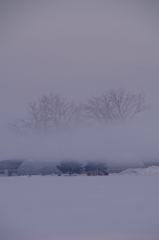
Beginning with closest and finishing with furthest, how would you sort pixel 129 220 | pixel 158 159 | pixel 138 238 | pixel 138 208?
pixel 138 238, pixel 129 220, pixel 138 208, pixel 158 159

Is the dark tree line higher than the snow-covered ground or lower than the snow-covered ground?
higher

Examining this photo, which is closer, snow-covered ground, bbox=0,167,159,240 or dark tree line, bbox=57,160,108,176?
snow-covered ground, bbox=0,167,159,240

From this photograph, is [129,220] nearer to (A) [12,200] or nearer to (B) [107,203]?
(B) [107,203]

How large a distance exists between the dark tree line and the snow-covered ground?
7.37m

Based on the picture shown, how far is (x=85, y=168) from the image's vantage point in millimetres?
14945

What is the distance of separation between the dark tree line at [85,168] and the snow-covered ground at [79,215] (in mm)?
7374

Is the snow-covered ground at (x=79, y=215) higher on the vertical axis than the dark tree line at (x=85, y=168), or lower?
lower

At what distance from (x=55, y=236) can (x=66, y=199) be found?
2.16 metres

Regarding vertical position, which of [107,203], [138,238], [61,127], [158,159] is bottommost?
[138,238]

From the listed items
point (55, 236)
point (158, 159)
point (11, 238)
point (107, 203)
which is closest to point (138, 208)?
point (107, 203)

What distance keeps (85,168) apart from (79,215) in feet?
32.0

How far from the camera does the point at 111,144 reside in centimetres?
1548

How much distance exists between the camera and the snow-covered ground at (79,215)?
173 inches

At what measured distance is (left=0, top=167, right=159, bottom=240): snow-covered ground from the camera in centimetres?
440
